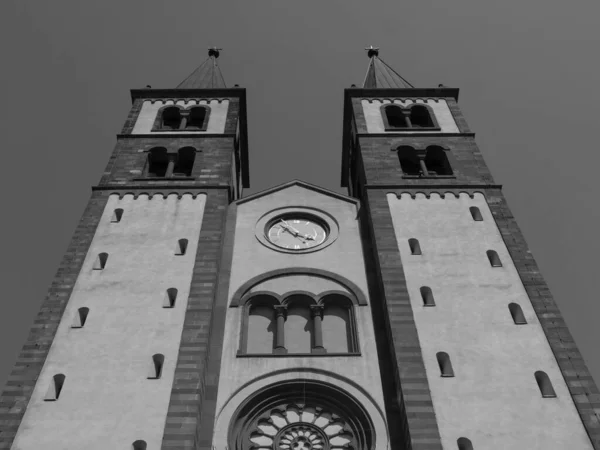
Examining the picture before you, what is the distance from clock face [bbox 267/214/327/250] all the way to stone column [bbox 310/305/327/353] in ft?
10.0

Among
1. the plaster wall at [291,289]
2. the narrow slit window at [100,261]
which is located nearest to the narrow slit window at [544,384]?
the plaster wall at [291,289]

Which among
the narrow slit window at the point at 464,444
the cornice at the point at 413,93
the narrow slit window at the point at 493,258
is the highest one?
the cornice at the point at 413,93

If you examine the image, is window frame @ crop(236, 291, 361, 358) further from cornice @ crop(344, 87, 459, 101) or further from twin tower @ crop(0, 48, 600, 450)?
cornice @ crop(344, 87, 459, 101)

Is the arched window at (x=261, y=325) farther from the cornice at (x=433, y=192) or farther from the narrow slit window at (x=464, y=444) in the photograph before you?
the cornice at (x=433, y=192)

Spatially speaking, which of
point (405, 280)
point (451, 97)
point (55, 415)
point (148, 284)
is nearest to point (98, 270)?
point (148, 284)

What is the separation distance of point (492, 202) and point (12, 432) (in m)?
16.1

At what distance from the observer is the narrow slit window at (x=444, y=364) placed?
18802mm

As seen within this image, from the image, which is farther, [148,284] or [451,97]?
[451,97]

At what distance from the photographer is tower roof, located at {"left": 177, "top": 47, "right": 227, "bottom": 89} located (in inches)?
1422

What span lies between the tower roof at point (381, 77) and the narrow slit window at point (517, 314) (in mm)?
15826

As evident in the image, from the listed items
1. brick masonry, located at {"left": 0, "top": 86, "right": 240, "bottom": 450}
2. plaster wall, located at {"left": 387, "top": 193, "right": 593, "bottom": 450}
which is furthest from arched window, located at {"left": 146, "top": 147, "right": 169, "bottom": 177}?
plaster wall, located at {"left": 387, "top": 193, "right": 593, "bottom": 450}

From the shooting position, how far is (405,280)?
21.7m

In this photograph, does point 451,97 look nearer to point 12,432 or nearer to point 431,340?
point 431,340

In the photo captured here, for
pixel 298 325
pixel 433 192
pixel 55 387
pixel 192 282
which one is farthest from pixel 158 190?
pixel 433 192
